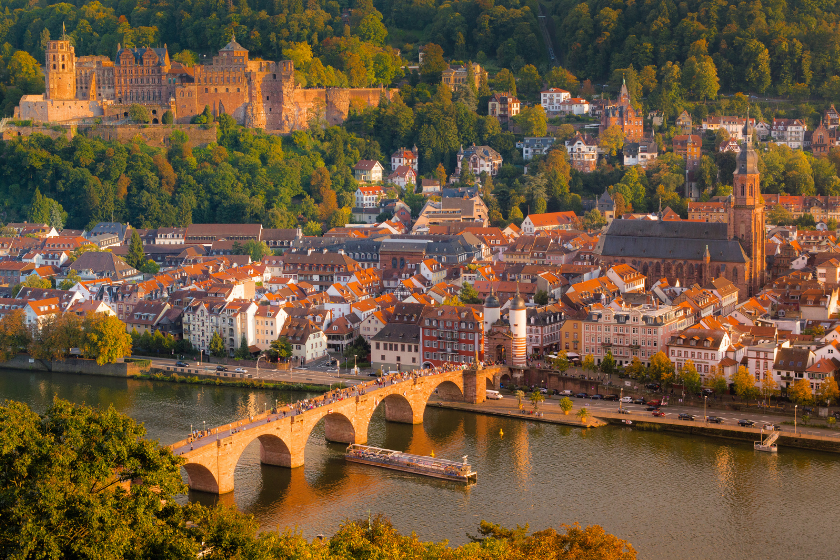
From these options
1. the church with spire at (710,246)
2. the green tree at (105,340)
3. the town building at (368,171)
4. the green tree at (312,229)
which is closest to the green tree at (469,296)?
the church with spire at (710,246)

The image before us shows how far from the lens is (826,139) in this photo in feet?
239

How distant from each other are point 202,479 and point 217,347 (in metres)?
16.2

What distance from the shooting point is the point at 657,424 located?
35625 mm

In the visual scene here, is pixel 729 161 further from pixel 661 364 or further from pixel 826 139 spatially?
pixel 661 364

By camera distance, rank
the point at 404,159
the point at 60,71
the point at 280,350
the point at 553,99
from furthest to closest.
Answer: the point at 553,99, the point at 404,159, the point at 60,71, the point at 280,350

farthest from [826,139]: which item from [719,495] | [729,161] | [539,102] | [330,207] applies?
[719,495]

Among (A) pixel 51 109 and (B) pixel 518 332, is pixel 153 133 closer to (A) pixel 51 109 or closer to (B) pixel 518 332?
(A) pixel 51 109

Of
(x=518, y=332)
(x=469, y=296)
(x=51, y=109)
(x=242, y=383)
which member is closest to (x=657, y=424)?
(x=518, y=332)

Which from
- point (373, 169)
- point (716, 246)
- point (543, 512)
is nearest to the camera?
point (543, 512)

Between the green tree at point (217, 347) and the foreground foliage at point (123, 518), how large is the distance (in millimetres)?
21331

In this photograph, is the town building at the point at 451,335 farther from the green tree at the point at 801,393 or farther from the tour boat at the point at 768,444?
the tour boat at the point at 768,444

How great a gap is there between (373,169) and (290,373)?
31025 millimetres

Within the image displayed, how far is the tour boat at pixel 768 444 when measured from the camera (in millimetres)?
33406

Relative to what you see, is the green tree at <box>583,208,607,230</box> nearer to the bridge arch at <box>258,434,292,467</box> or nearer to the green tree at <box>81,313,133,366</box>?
the green tree at <box>81,313,133,366</box>
